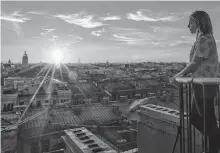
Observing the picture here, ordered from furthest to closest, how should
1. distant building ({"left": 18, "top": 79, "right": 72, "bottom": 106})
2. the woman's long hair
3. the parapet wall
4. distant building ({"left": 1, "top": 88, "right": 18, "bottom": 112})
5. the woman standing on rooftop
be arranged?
distant building ({"left": 18, "top": 79, "right": 72, "bottom": 106}) < distant building ({"left": 1, "top": 88, "right": 18, "bottom": 112}) < the parapet wall < the woman's long hair < the woman standing on rooftop

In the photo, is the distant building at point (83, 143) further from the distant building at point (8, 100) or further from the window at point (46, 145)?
the distant building at point (8, 100)

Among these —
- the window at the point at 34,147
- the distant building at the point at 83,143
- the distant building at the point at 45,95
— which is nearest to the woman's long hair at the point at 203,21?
the distant building at the point at 83,143

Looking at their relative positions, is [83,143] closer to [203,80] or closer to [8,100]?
[203,80]

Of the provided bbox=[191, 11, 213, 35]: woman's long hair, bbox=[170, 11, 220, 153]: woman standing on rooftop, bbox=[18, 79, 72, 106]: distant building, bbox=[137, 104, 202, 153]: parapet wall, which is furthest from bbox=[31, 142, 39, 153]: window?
bbox=[18, 79, 72, 106]: distant building

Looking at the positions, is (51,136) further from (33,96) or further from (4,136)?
(33,96)

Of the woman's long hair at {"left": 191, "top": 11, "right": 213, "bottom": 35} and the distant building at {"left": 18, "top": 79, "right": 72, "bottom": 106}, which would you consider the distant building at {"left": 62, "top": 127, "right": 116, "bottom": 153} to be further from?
the distant building at {"left": 18, "top": 79, "right": 72, "bottom": 106}

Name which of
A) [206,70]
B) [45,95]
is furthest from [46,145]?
→ [45,95]

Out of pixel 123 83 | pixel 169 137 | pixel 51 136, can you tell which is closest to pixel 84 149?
→ pixel 169 137
